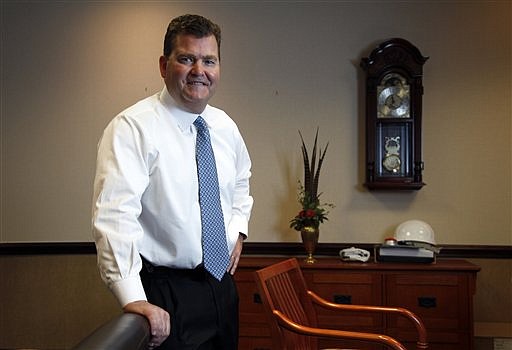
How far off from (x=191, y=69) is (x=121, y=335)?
0.93 metres

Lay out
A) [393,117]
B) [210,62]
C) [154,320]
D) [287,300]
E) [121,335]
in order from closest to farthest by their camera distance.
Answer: [121,335]
[154,320]
[210,62]
[287,300]
[393,117]

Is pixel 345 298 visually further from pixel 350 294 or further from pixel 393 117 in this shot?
pixel 393 117

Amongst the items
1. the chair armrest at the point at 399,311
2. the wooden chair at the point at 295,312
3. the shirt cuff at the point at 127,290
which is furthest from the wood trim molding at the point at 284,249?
the shirt cuff at the point at 127,290

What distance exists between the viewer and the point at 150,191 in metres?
1.56

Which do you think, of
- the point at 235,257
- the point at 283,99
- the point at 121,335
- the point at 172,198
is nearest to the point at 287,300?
the point at 235,257

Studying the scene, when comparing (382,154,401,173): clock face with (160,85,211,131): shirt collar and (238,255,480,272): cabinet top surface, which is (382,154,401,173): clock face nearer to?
(238,255,480,272): cabinet top surface

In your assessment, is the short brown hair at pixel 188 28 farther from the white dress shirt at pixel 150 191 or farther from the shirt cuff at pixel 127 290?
the shirt cuff at pixel 127 290

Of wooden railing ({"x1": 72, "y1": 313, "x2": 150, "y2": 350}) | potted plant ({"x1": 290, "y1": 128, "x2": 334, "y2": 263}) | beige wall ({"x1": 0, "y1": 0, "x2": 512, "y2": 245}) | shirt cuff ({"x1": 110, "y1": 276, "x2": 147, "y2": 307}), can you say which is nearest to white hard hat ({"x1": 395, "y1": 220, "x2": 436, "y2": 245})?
Answer: beige wall ({"x1": 0, "y1": 0, "x2": 512, "y2": 245})

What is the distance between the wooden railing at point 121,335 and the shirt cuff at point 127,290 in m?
0.13

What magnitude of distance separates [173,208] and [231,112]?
74.2 inches

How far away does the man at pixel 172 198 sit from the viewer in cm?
137

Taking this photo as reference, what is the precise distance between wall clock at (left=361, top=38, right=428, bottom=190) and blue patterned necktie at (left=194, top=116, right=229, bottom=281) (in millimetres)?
1680

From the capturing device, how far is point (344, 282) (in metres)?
2.91

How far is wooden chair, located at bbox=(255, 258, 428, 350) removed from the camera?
71.8 inches
